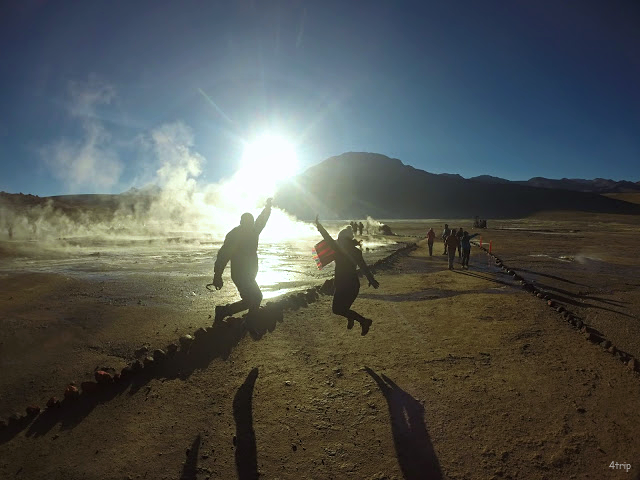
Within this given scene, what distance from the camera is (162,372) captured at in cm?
536

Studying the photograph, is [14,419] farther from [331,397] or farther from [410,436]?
[410,436]

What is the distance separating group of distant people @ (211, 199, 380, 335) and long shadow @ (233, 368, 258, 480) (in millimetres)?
1667

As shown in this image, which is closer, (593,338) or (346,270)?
(346,270)

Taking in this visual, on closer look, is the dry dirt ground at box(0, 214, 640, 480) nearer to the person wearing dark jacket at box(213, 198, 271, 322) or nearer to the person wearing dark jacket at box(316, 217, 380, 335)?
the person wearing dark jacket at box(316, 217, 380, 335)

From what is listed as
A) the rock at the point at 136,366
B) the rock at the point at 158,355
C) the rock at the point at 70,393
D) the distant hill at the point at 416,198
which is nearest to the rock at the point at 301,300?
the rock at the point at 158,355

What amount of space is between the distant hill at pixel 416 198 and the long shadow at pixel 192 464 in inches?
5186

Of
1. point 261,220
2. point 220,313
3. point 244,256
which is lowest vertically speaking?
point 220,313

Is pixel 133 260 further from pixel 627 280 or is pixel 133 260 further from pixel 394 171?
pixel 394 171

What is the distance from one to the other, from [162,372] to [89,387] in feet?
2.88

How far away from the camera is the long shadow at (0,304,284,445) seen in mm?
4168

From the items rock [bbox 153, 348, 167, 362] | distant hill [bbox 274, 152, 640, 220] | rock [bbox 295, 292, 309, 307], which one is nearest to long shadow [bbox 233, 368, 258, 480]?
rock [bbox 153, 348, 167, 362]

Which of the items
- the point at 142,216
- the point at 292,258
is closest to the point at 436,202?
the point at 142,216

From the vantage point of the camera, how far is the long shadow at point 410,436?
10.7ft

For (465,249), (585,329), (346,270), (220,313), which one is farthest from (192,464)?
(465,249)
